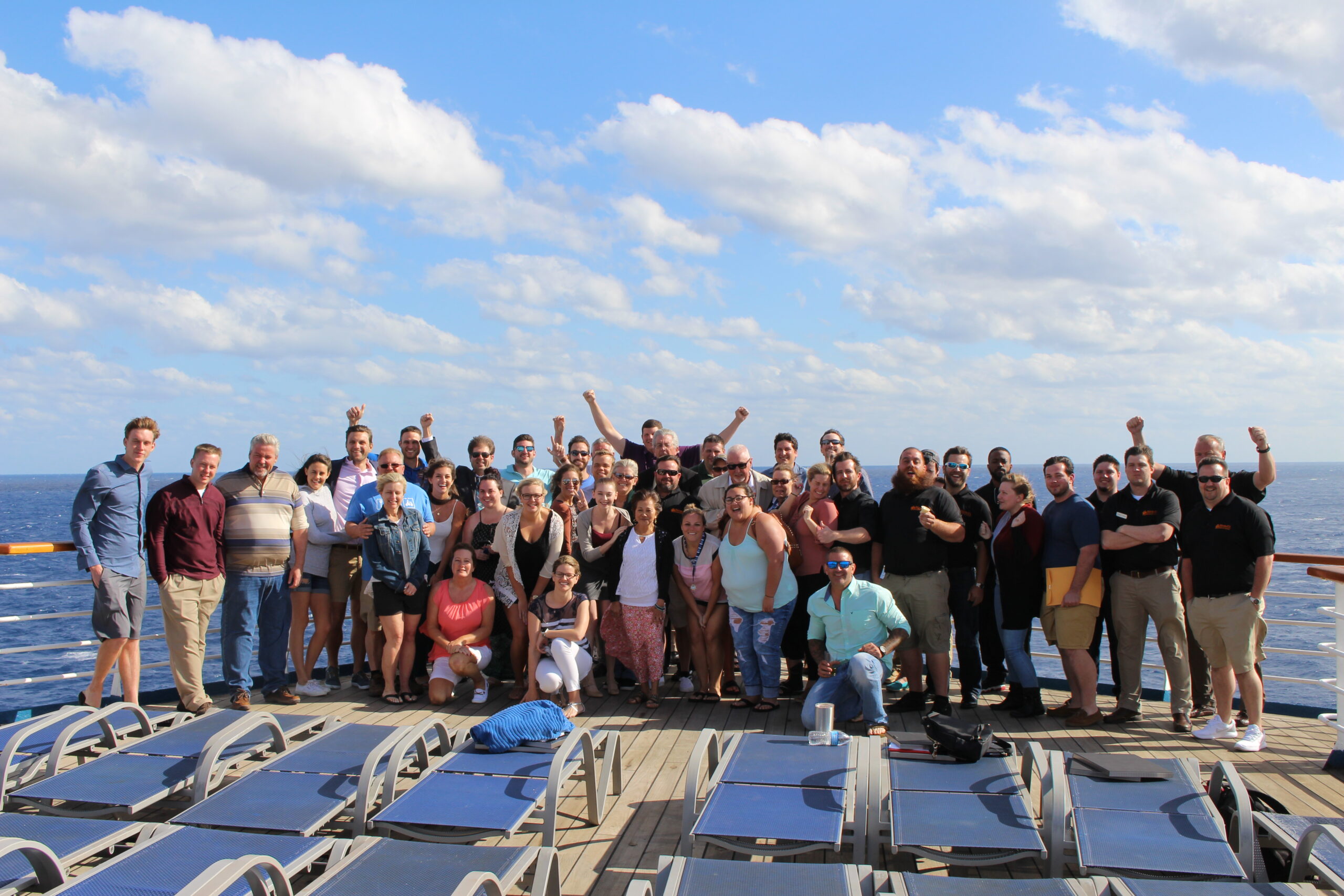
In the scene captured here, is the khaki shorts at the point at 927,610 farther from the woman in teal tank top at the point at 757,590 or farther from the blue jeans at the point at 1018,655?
the woman in teal tank top at the point at 757,590

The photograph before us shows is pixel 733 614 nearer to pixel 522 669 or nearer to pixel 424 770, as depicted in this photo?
pixel 522 669

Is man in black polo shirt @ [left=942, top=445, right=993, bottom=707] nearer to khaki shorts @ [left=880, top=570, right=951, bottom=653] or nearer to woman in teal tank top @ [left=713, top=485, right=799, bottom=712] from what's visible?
khaki shorts @ [left=880, top=570, right=951, bottom=653]

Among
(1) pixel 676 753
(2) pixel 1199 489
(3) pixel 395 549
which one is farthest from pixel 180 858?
(2) pixel 1199 489

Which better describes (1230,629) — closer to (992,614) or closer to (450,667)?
(992,614)

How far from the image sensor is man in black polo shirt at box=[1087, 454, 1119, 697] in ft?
18.7

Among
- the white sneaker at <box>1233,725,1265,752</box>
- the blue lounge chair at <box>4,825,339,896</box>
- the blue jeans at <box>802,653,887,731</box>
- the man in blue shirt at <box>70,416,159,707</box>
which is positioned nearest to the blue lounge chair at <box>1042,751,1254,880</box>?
the blue jeans at <box>802,653,887,731</box>

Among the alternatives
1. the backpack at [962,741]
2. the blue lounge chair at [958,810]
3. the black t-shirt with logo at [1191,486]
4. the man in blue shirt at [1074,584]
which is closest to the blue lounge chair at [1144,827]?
the blue lounge chair at [958,810]

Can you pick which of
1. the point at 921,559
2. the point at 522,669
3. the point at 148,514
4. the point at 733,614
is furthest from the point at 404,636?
the point at 921,559

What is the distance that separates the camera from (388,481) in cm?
602

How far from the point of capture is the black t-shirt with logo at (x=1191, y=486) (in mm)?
5723

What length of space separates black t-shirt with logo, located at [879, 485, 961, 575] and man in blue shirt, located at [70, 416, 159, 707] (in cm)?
484

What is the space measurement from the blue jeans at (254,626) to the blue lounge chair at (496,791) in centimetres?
235

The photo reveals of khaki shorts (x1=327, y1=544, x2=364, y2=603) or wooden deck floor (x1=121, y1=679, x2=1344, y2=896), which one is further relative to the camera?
khaki shorts (x1=327, y1=544, x2=364, y2=603)

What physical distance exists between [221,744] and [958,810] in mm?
3227
